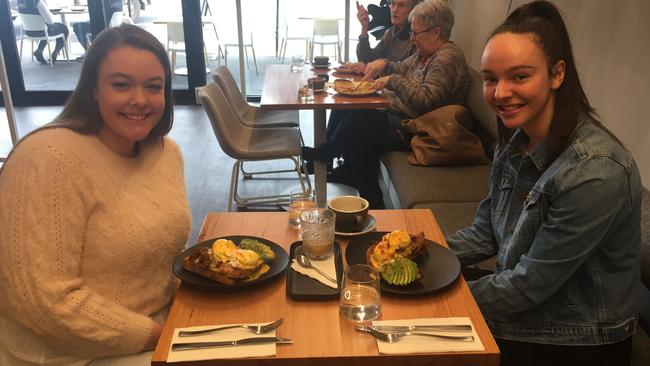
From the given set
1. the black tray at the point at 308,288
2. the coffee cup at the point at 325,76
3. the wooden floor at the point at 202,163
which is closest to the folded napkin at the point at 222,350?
the black tray at the point at 308,288

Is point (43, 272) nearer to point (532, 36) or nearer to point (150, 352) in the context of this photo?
point (150, 352)

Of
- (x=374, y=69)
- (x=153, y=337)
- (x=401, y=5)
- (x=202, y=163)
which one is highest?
(x=401, y=5)

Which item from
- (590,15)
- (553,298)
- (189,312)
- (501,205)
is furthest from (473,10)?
(189,312)

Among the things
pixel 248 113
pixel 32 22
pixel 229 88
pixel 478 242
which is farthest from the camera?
pixel 32 22

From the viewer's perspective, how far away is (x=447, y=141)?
9.28 feet

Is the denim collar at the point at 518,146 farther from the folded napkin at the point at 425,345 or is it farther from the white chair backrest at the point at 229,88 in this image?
the white chair backrest at the point at 229,88

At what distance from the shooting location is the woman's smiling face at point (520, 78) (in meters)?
1.31

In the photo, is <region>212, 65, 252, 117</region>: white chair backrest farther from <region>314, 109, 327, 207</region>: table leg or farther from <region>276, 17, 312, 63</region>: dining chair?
<region>276, 17, 312, 63</region>: dining chair

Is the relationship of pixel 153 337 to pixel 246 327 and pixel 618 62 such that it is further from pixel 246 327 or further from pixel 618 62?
pixel 618 62

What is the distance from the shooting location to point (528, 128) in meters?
1.43

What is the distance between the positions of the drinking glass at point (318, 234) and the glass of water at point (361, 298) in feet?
0.68

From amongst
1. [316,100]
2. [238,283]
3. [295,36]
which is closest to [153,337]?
[238,283]

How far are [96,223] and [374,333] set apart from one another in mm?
691

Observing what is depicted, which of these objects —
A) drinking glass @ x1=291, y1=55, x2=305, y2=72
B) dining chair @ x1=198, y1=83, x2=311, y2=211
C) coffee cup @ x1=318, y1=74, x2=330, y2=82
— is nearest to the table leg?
dining chair @ x1=198, y1=83, x2=311, y2=211
